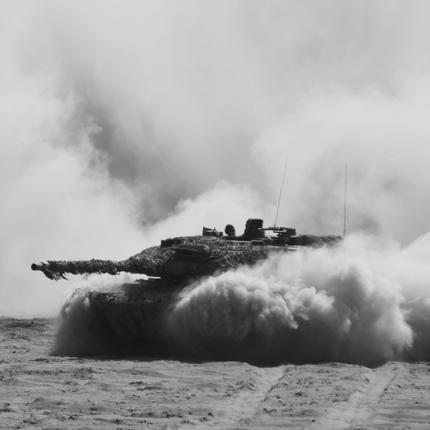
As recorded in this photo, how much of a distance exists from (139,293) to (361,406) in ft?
20.0

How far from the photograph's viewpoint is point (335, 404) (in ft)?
42.9

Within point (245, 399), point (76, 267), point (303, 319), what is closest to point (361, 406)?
point (245, 399)

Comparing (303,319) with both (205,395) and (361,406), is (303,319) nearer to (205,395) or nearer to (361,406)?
(205,395)

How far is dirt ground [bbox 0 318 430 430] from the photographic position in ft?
39.3

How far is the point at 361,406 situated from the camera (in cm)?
1312

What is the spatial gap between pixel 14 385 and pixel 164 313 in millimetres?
3652

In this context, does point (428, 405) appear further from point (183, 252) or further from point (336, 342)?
point (183, 252)

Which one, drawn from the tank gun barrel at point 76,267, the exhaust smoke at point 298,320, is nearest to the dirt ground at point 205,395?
the exhaust smoke at point 298,320

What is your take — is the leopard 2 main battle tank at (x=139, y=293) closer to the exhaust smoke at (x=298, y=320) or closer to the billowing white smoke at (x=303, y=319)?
the exhaust smoke at (x=298, y=320)

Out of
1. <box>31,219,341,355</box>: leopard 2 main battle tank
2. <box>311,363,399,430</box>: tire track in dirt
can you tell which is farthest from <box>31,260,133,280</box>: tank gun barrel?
<box>311,363,399,430</box>: tire track in dirt

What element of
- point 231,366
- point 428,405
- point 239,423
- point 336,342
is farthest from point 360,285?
point 239,423

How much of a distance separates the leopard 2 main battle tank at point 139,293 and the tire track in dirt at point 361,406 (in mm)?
3812

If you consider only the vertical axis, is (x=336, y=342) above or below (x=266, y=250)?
below

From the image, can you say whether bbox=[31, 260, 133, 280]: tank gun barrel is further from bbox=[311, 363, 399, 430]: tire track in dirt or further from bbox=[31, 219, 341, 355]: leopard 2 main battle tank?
bbox=[311, 363, 399, 430]: tire track in dirt
